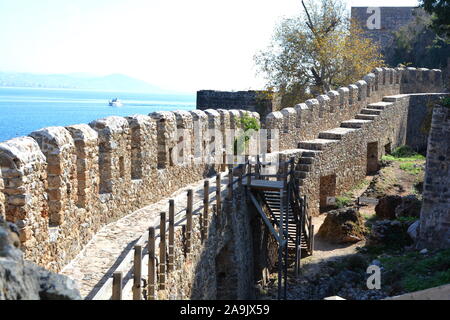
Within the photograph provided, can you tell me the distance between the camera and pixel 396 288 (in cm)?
1346

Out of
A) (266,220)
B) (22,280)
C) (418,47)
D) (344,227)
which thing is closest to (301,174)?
(344,227)

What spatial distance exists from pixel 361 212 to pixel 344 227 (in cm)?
220

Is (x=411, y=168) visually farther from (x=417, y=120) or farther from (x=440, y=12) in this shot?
→ (x=440, y=12)

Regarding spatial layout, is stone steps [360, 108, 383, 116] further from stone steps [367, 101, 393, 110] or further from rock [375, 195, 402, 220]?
rock [375, 195, 402, 220]

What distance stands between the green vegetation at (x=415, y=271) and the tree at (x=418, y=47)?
18.2 m

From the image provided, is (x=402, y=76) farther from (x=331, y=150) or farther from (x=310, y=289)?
(x=310, y=289)

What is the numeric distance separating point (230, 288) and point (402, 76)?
710 inches

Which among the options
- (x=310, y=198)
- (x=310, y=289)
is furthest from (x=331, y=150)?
(x=310, y=289)

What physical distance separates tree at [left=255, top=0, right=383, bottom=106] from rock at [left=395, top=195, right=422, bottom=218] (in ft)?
26.8

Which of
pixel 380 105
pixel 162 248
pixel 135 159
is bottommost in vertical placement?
pixel 162 248

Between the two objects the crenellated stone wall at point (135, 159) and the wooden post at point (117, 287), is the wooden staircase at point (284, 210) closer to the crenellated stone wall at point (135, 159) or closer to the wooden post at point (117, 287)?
the crenellated stone wall at point (135, 159)

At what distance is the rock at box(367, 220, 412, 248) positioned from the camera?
16.5 m

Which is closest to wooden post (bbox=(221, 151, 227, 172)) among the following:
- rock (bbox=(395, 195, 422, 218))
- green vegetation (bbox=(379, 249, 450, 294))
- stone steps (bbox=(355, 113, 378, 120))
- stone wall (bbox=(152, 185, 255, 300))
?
stone wall (bbox=(152, 185, 255, 300))

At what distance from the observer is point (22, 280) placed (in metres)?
4.38
